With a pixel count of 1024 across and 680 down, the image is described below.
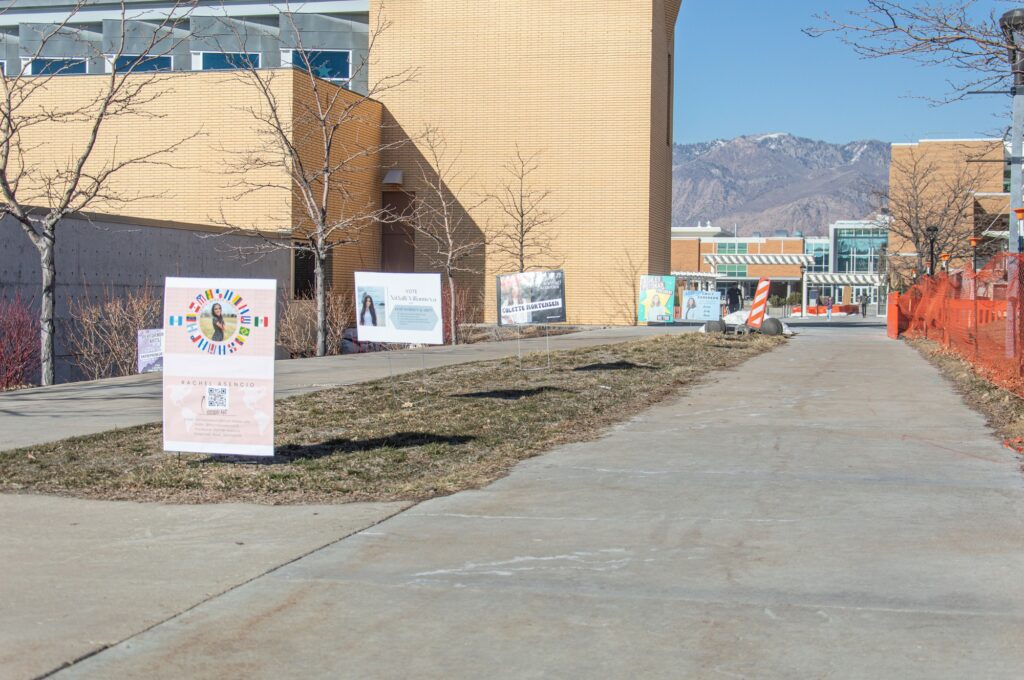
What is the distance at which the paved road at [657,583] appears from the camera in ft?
15.2

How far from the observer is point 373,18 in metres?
40.7

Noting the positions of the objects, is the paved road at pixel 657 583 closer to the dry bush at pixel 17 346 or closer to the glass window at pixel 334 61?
the dry bush at pixel 17 346

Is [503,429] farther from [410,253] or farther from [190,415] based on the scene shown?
[410,253]

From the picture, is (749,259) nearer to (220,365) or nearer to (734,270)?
(734,270)

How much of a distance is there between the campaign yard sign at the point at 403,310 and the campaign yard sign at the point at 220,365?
5.44 m

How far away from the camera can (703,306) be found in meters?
39.7

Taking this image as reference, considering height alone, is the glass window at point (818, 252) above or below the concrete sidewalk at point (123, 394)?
above

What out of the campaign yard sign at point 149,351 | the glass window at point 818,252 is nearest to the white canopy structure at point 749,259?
the glass window at point 818,252

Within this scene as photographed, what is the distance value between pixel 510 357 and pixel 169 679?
16778 mm

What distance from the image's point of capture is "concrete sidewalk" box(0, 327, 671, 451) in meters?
11.2

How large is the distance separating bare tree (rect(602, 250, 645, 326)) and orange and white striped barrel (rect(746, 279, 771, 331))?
8054 millimetres

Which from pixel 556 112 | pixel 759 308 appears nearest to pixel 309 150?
pixel 556 112

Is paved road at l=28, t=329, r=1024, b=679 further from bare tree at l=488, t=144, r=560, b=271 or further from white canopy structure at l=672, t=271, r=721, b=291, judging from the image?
white canopy structure at l=672, t=271, r=721, b=291

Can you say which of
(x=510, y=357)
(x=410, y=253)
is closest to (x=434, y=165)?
(x=410, y=253)
